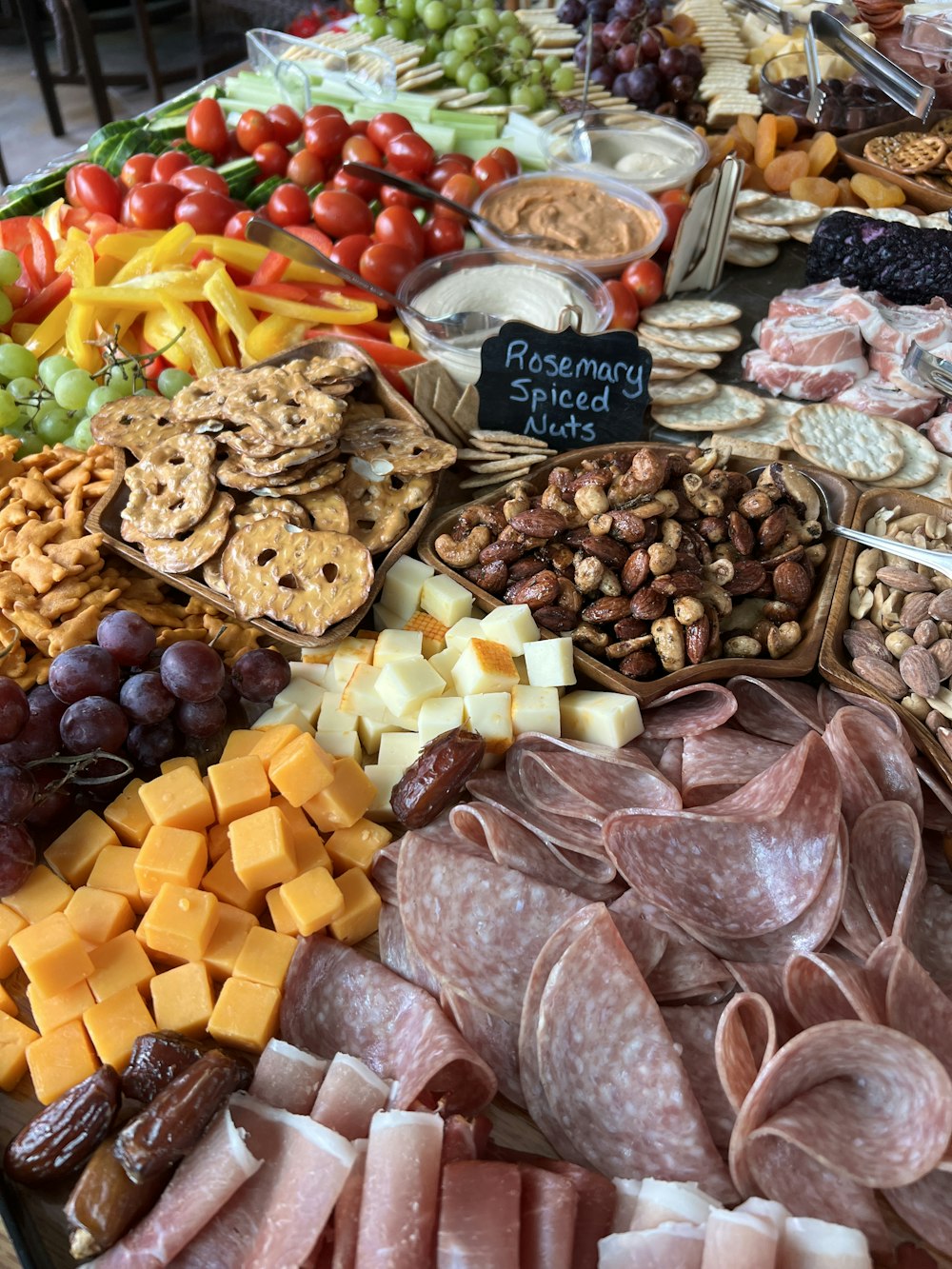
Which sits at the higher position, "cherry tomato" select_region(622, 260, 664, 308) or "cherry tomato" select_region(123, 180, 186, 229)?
"cherry tomato" select_region(123, 180, 186, 229)

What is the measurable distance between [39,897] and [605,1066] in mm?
728

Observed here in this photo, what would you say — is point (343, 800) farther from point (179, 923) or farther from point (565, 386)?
point (565, 386)

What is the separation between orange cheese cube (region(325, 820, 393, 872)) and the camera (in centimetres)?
130

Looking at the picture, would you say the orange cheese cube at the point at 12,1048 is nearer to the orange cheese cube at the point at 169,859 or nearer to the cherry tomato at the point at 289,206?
the orange cheese cube at the point at 169,859

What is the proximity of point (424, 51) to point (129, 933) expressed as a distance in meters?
3.00

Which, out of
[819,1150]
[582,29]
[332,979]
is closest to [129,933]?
[332,979]

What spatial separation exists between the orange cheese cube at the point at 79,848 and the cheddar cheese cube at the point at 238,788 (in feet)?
0.50

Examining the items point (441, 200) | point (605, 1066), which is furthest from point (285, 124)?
point (605, 1066)

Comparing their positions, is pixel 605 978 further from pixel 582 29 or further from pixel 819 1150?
pixel 582 29

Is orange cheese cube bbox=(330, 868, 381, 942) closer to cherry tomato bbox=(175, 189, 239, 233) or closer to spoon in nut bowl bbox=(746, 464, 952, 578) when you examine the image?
spoon in nut bowl bbox=(746, 464, 952, 578)

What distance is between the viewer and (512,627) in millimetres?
1451

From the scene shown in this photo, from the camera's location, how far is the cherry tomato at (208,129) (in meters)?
2.69

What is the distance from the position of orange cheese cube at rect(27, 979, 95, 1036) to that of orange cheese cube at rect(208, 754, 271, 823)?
26cm

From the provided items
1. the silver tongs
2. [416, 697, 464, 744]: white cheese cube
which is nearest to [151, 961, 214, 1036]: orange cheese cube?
[416, 697, 464, 744]: white cheese cube
